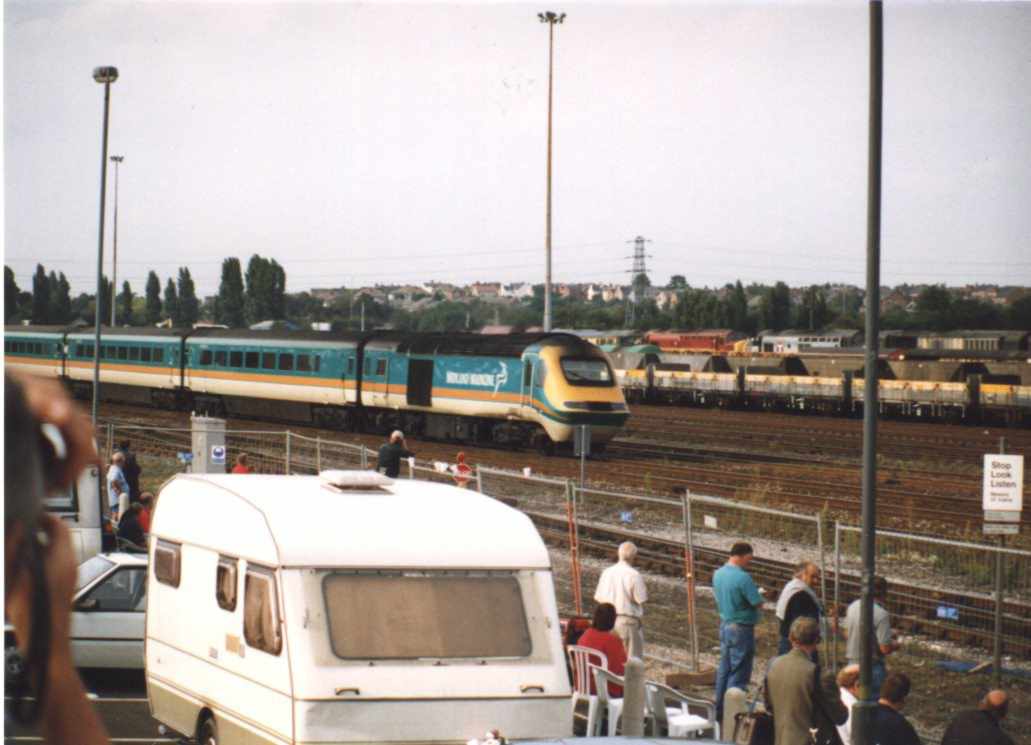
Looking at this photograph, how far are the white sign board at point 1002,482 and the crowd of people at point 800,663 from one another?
260cm

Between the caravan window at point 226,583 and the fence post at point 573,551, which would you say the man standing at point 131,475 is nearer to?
the fence post at point 573,551

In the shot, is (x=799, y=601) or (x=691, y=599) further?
(x=691, y=599)

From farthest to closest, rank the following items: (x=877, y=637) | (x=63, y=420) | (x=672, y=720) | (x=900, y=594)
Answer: (x=900, y=594)
(x=877, y=637)
(x=672, y=720)
(x=63, y=420)

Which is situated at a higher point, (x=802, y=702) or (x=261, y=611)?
(x=261, y=611)

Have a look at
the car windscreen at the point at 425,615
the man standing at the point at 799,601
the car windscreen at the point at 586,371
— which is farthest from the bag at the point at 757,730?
the car windscreen at the point at 586,371

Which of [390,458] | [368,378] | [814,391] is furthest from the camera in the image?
[814,391]

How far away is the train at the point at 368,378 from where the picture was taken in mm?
34188

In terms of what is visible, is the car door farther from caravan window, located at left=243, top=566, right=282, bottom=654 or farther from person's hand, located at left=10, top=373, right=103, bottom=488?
person's hand, located at left=10, top=373, right=103, bottom=488

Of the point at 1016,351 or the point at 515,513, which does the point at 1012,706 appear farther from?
the point at 1016,351

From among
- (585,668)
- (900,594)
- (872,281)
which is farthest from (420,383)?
(872,281)

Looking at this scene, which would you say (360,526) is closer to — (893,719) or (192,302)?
(893,719)

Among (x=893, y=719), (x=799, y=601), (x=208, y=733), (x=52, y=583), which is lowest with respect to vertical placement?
(x=208, y=733)

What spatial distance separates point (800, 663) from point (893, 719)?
651 millimetres

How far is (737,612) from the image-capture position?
38.3 feet
